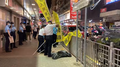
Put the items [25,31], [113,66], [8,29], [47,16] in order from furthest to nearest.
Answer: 1. [25,31]
2. [8,29]
3. [47,16]
4. [113,66]

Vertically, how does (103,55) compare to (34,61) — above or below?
above

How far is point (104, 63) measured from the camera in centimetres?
330

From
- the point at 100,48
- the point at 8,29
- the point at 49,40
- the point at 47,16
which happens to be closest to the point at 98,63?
the point at 100,48

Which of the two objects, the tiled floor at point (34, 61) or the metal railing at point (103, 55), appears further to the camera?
the tiled floor at point (34, 61)

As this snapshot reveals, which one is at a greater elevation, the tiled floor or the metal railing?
the metal railing

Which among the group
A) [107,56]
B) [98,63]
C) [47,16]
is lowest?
[98,63]

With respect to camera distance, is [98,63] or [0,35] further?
[0,35]

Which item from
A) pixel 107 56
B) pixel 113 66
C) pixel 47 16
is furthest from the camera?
pixel 47 16

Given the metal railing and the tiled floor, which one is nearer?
the metal railing

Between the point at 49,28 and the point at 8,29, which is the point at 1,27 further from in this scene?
the point at 49,28

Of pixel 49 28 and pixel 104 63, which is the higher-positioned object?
pixel 49 28

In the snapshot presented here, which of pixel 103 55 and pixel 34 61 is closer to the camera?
pixel 103 55

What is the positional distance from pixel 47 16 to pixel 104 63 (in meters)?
4.03

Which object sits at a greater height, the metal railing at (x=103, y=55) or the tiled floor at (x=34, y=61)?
the metal railing at (x=103, y=55)
